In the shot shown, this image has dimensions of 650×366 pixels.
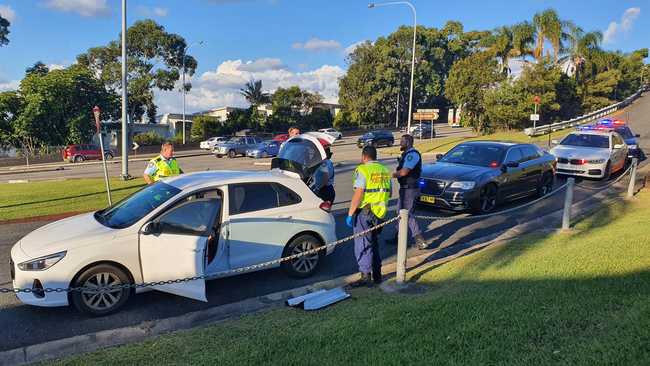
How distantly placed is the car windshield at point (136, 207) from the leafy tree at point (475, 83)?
123ft

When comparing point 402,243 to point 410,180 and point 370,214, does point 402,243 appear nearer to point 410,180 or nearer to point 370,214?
point 370,214

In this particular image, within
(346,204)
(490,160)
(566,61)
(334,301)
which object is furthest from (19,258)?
(566,61)

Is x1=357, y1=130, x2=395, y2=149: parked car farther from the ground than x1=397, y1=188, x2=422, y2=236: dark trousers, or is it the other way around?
x1=357, y1=130, x2=395, y2=149: parked car

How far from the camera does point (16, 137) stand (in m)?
38.9

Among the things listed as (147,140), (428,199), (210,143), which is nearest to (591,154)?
(428,199)

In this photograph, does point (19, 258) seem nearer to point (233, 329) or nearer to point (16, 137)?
point (233, 329)

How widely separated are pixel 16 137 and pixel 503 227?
41313 mm

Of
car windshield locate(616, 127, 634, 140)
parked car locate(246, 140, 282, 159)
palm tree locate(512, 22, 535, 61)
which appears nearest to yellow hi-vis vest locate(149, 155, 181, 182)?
car windshield locate(616, 127, 634, 140)

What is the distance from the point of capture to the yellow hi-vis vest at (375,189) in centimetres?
582

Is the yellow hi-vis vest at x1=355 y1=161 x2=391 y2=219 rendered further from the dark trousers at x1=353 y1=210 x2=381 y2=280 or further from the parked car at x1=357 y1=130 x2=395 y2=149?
the parked car at x1=357 y1=130 x2=395 y2=149

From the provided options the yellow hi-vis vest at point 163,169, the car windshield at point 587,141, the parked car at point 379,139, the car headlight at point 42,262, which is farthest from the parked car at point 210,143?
the car headlight at point 42,262

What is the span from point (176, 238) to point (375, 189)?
7.80 ft

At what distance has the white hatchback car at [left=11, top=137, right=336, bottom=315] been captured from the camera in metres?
4.96

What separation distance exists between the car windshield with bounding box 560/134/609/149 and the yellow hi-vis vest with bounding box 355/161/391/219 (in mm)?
12406
